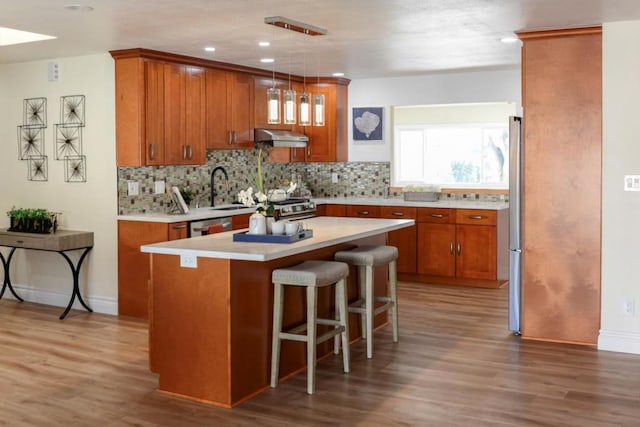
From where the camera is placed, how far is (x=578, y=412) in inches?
149

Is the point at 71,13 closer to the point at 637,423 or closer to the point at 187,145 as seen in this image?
the point at 187,145

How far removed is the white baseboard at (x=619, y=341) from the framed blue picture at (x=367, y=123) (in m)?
4.10

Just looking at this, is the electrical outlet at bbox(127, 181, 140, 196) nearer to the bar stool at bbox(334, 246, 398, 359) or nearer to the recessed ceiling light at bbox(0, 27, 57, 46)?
the recessed ceiling light at bbox(0, 27, 57, 46)

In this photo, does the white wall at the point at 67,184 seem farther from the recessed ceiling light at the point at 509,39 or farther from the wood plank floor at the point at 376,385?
the recessed ceiling light at the point at 509,39

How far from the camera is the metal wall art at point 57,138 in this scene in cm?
640

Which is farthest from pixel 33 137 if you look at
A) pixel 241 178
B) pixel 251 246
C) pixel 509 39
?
pixel 509 39

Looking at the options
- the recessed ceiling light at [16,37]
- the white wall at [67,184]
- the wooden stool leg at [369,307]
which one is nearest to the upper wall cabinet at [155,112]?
the white wall at [67,184]

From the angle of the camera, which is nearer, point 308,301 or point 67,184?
point 308,301

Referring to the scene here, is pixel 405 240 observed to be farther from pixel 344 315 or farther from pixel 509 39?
pixel 344 315

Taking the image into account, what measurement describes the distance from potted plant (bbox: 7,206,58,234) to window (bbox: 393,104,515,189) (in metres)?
4.01

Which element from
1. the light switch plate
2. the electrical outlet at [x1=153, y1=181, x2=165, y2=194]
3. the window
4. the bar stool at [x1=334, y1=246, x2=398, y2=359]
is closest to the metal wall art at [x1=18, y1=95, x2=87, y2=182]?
the electrical outlet at [x1=153, y1=181, x2=165, y2=194]

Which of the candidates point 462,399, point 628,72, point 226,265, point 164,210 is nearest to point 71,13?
point 226,265

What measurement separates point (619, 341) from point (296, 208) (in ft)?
11.8

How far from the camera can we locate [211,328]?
3.97m
